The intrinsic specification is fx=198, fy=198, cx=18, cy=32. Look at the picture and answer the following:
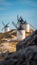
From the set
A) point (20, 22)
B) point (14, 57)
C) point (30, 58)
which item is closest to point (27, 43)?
point (14, 57)

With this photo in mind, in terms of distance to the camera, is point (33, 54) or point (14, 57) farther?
point (14, 57)

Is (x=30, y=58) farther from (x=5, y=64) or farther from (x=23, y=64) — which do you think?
(x=5, y=64)

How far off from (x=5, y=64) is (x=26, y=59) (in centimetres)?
231

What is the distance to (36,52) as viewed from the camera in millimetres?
21641

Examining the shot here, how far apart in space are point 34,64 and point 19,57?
9.06 feet

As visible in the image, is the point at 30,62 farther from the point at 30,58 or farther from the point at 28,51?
the point at 28,51

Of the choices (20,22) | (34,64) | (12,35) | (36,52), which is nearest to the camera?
(34,64)

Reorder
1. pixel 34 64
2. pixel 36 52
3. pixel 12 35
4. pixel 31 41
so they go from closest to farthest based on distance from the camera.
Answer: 1. pixel 34 64
2. pixel 36 52
3. pixel 31 41
4. pixel 12 35

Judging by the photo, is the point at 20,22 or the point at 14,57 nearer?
the point at 14,57

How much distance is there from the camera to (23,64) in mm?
20625

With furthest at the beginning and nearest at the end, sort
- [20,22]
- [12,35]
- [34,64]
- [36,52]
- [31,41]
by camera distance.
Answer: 1. [20,22]
2. [12,35]
3. [31,41]
4. [36,52]
5. [34,64]

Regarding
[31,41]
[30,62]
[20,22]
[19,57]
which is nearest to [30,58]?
[30,62]

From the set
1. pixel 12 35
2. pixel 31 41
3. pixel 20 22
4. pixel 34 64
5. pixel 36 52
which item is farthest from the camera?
pixel 20 22

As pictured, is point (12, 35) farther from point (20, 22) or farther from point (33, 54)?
point (33, 54)
